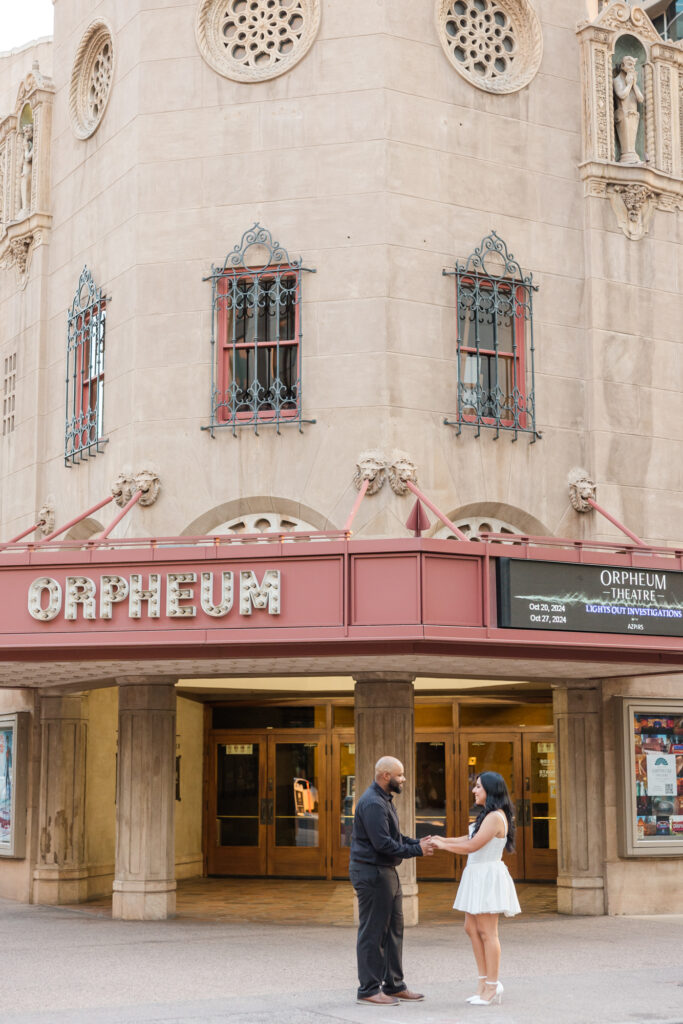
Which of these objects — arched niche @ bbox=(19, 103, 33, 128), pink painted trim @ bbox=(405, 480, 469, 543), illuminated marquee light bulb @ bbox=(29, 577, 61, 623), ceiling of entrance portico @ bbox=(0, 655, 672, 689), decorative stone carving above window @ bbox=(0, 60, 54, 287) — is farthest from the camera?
arched niche @ bbox=(19, 103, 33, 128)

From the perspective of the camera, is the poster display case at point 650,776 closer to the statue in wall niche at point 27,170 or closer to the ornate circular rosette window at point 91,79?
the ornate circular rosette window at point 91,79

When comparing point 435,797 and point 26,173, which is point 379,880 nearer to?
point 435,797

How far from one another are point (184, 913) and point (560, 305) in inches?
407

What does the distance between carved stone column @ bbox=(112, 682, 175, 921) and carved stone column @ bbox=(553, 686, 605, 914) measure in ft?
18.2

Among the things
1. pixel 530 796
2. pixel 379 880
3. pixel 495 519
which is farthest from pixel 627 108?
pixel 379 880

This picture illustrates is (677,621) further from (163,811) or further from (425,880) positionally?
(425,880)

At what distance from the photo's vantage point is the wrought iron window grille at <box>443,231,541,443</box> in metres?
18.8

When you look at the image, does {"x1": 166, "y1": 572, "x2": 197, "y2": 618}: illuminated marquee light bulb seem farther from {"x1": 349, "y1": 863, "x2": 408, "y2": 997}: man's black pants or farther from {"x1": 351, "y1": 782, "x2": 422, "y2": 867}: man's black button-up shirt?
{"x1": 349, "y1": 863, "x2": 408, "y2": 997}: man's black pants

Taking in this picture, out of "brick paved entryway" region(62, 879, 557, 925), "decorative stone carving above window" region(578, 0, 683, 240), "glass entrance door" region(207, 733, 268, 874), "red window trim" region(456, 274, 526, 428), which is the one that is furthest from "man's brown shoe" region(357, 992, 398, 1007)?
"glass entrance door" region(207, 733, 268, 874)

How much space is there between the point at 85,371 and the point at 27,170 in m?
4.26

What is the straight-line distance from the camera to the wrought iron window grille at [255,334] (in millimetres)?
18578

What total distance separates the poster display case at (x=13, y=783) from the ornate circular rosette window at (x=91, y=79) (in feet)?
30.8

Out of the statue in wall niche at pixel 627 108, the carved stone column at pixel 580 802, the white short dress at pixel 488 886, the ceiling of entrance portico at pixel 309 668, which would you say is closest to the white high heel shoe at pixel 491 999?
the white short dress at pixel 488 886

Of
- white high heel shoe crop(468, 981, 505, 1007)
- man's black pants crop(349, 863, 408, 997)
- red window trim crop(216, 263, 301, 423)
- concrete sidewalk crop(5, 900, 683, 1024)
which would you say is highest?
red window trim crop(216, 263, 301, 423)
